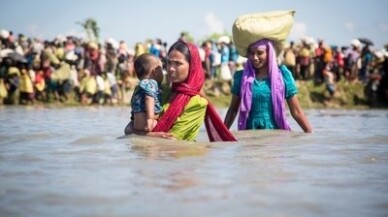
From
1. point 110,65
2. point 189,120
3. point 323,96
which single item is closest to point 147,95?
point 189,120

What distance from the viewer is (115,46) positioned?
1725 centimetres

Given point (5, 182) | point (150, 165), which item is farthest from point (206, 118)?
point (5, 182)

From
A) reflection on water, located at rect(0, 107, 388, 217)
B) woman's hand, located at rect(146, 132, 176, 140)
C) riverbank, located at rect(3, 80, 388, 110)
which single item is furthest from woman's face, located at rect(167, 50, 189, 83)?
riverbank, located at rect(3, 80, 388, 110)

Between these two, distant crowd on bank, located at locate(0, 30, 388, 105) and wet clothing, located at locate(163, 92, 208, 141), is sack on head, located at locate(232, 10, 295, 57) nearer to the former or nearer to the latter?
wet clothing, located at locate(163, 92, 208, 141)

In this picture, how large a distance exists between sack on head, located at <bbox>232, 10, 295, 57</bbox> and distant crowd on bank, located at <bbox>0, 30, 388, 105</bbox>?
381 inches

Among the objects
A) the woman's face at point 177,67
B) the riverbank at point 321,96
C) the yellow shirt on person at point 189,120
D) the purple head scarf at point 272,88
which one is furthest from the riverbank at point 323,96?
the woman's face at point 177,67

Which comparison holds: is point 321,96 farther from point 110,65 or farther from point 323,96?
point 110,65

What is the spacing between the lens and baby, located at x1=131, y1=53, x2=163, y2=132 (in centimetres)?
453

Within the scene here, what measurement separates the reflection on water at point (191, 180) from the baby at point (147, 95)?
10.2 inches

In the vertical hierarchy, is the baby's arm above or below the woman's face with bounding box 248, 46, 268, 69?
below

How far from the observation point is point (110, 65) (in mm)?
17281

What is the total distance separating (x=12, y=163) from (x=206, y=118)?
2.05 m

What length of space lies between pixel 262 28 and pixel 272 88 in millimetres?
566

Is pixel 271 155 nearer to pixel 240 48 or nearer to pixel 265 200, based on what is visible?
pixel 265 200
